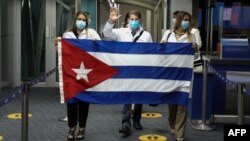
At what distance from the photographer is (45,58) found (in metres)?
8.86

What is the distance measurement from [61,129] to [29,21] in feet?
13.8

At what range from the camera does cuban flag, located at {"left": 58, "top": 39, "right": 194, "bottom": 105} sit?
14.5ft

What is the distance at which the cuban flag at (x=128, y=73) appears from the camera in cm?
443

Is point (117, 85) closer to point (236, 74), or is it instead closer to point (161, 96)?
point (161, 96)

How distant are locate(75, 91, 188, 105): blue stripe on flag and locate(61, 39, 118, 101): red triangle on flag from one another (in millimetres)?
116

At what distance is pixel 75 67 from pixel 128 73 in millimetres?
616

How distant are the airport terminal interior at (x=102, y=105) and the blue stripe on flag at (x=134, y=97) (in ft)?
1.79

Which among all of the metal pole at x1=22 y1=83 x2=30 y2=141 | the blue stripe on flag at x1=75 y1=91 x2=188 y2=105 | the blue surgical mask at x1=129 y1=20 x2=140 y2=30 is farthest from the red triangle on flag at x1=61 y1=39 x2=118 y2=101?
the metal pole at x1=22 y1=83 x2=30 y2=141

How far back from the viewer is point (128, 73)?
14.9 feet

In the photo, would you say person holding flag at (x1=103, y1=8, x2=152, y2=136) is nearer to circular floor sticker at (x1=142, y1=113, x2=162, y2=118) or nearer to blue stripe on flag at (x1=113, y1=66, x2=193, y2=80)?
blue stripe on flag at (x1=113, y1=66, x2=193, y2=80)

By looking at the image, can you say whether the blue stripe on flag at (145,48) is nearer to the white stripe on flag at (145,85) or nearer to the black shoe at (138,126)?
the white stripe on flag at (145,85)

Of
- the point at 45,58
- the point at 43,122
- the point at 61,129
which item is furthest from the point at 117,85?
the point at 45,58

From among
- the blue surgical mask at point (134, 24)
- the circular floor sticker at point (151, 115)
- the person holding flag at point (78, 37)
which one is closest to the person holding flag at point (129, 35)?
the blue surgical mask at point (134, 24)

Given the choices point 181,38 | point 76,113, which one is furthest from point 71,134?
point 181,38
